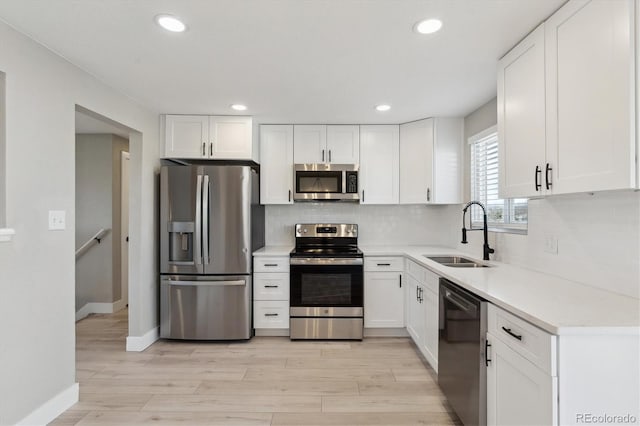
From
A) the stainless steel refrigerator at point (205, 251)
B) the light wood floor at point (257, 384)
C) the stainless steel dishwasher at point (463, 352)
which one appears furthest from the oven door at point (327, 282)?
the stainless steel dishwasher at point (463, 352)

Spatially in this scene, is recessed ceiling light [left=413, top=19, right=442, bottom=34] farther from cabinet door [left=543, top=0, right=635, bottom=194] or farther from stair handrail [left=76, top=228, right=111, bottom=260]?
stair handrail [left=76, top=228, right=111, bottom=260]

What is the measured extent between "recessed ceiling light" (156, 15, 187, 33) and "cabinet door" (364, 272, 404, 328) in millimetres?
2610

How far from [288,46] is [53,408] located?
268 cm

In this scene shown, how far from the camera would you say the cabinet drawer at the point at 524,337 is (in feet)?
3.85

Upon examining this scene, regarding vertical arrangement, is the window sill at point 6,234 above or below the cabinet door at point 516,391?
above

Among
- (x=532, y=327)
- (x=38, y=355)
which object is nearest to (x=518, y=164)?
(x=532, y=327)

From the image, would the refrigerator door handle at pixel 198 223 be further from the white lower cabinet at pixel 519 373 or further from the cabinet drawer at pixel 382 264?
the white lower cabinet at pixel 519 373

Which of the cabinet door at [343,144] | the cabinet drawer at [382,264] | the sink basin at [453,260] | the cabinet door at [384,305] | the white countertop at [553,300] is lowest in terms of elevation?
the cabinet door at [384,305]

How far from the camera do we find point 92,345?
3.22 m

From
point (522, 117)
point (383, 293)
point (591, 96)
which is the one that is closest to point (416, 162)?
point (383, 293)

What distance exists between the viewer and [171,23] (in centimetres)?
173

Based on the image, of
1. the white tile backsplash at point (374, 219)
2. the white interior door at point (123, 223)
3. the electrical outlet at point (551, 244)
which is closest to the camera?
the electrical outlet at point (551, 244)

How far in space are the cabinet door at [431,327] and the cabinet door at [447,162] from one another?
3.94ft

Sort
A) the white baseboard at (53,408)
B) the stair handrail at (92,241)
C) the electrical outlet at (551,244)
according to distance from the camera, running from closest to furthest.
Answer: the white baseboard at (53,408) < the electrical outlet at (551,244) < the stair handrail at (92,241)
